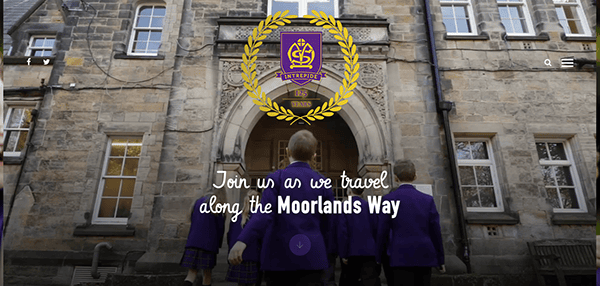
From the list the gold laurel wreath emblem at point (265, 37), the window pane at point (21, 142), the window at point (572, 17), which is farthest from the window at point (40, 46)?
the window at point (572, 17)

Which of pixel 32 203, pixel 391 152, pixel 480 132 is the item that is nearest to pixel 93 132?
pixel 32 203

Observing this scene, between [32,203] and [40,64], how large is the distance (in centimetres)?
294

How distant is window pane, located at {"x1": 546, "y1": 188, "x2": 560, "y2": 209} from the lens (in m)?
5.30

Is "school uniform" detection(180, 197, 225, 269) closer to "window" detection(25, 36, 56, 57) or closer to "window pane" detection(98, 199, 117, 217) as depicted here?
"window pane" detection(98, 199, 117, 217)

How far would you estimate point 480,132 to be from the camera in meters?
5.48

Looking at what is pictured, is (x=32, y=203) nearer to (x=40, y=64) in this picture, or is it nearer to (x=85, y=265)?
(x=85, y=265)

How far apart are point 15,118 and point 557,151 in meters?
10.4

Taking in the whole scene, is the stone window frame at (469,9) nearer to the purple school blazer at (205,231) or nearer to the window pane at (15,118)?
the purple school blazer at (205,231)

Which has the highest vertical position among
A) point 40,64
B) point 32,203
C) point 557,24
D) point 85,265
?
point 557,24

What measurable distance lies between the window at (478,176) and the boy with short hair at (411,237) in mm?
2898

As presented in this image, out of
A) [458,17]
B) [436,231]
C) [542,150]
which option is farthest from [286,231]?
[458,17]

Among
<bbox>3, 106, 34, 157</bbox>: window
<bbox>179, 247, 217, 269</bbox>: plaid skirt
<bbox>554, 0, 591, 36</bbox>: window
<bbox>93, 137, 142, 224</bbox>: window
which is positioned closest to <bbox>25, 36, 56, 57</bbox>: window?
<bbox>3, 106, 34, 157</bbox>: window

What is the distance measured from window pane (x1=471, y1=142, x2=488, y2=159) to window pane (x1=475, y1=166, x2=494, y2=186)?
212 mm

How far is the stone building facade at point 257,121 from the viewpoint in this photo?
16.4 feet
